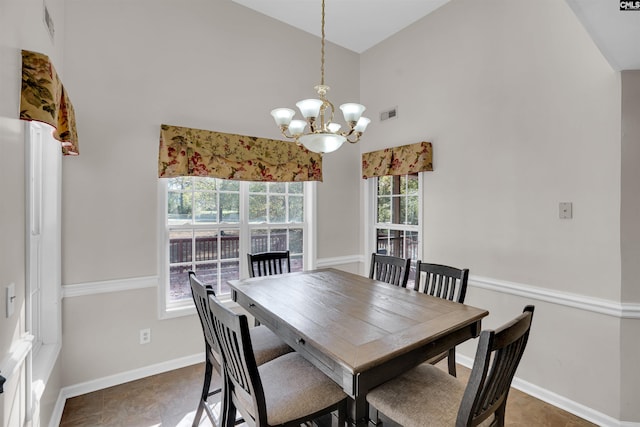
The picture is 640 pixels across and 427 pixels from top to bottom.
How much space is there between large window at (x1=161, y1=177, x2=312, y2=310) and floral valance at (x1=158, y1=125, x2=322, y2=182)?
0.21 meters

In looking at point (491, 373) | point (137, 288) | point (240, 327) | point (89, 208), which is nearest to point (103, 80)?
point (89, 208)

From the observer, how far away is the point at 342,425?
62.1 inches

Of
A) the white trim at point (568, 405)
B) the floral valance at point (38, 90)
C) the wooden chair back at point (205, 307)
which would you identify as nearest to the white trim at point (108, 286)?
the wooden chair back at point (205, 307)

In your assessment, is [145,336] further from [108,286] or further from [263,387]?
[263,387]

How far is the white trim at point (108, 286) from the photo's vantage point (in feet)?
8.02

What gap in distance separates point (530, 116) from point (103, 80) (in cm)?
351

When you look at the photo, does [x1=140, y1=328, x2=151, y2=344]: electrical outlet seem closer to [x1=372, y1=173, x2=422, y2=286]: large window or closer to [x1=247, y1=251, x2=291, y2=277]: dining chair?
[x1=247, y1=251, x2=291, y2=277]: dining chair

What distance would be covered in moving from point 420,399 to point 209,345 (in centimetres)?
124

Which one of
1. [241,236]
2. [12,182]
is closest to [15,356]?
[12,182]

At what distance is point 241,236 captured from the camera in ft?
11.0

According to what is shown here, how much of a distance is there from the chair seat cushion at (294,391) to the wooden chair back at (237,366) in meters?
0.10

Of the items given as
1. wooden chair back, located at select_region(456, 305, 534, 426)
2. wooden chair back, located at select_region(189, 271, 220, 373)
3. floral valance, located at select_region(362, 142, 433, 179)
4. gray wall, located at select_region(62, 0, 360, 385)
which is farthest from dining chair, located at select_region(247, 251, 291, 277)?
wooden chair back, located at select_region(456, 305, 534, 426)

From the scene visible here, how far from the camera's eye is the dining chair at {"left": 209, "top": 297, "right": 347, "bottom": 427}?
1.33m

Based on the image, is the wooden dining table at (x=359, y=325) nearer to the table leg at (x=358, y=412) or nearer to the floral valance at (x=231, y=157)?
the table leg at (x=358, y=412)
